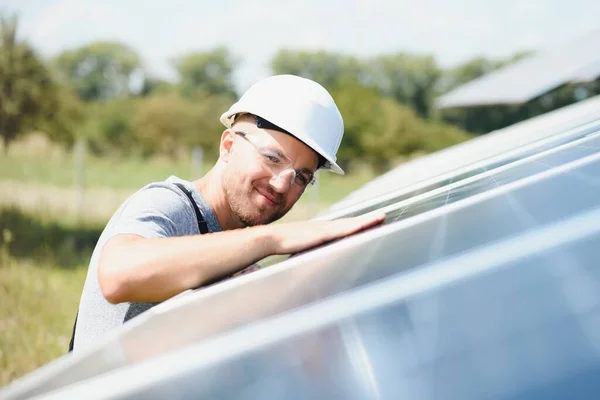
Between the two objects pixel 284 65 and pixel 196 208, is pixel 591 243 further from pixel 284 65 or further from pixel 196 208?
pixel 284 65

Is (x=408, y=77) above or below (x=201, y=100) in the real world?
below

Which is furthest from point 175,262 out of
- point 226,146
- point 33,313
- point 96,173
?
point 96,173

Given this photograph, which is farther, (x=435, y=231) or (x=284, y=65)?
(x=284, y=65)

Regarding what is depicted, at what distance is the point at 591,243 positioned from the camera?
3.01ft

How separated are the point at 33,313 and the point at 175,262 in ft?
19.4

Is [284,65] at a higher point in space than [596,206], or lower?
higher

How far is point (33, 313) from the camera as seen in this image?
6957mm

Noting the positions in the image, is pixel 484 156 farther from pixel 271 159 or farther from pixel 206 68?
pixel 206 68

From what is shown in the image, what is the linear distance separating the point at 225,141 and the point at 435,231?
133 centimetres

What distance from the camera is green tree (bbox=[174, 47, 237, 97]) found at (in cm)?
8044

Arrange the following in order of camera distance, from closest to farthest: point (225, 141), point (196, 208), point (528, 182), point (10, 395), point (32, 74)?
1. point (10, 395)
2. point (528, 182)
3. point (196, 208)
4. point (225, 141)
5. point (32, 74)

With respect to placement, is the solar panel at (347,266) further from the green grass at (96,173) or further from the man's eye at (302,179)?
the green grass at (96,173)

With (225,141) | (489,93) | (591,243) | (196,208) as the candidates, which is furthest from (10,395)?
(489,93)

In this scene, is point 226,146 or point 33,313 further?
point 33,313
